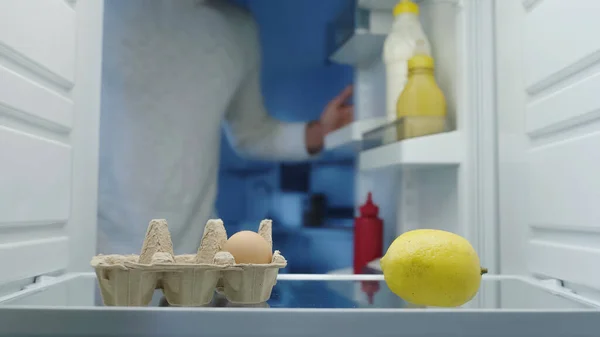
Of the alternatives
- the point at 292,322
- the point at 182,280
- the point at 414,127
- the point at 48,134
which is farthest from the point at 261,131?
the point at 292,322

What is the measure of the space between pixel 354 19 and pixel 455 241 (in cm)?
89

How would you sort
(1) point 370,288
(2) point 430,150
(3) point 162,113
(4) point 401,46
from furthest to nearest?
(3) point 162,113 → (4) point 401,46 → (2) point 430,150 → (1) point 370,288

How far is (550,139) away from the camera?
0.92 meters

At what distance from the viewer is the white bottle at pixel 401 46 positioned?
127 centimetres

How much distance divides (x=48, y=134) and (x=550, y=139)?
794mm

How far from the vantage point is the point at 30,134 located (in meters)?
0.84

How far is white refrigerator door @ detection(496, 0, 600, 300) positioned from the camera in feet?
2.51

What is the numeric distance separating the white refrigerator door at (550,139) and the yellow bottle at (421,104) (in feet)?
0.42

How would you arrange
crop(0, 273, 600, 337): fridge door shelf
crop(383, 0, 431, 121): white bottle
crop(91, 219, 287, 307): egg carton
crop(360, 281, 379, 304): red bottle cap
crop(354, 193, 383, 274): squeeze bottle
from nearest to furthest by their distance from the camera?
crop(0, 273, 600, 337): fridge door shelf
crop(91, 219, 287, 307): egg carton
crop(360, 281, 379, 304): red bottle cap
crop(383, 0, 431, 121): white bottle
crop(354, 193, 383, 274): squeeze bottle

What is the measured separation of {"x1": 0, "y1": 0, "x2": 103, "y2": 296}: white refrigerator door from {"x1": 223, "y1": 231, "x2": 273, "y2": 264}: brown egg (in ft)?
1.01

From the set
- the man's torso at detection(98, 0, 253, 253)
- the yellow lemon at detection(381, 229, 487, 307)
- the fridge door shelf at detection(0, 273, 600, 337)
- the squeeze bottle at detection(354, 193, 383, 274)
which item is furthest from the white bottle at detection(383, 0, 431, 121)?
the fridge door shelf at detection(0, 273, 600, 337)

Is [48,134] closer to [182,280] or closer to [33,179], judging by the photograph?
[33,179]

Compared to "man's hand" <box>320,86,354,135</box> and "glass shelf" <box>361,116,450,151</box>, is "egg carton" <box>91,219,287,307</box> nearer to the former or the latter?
"glass shelf" <box>361,116,450,151</box>

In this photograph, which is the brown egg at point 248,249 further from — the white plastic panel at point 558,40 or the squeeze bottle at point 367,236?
the squeeze bottle at point 367,236
